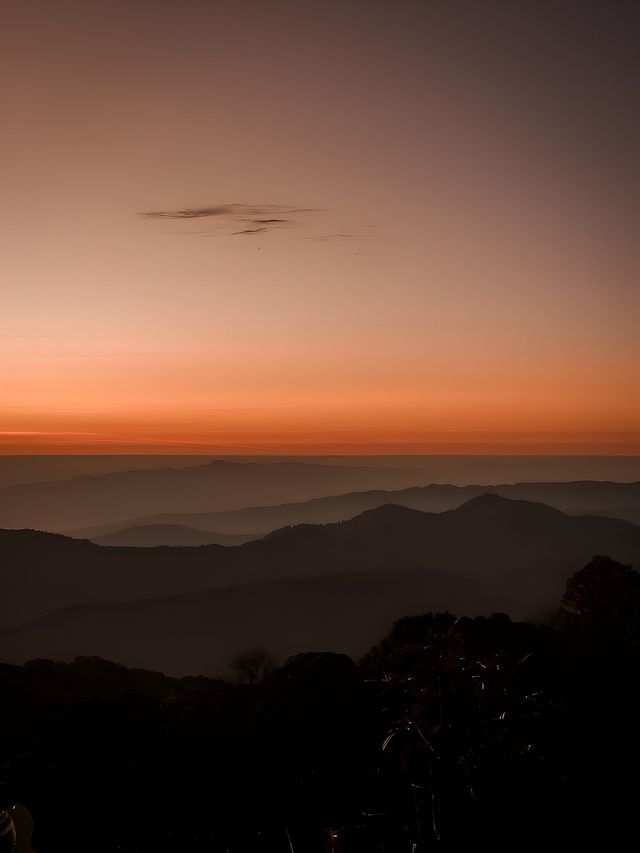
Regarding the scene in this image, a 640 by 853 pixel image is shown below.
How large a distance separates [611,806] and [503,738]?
7643mm

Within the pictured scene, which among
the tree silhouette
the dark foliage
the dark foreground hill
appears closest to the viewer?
the dark foliage

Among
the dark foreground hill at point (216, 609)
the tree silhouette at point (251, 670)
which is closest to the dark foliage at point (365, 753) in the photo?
the tree silhouette at point (251, 670)

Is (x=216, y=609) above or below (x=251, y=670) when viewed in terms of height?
below

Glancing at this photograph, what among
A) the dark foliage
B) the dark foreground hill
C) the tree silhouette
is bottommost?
the dark foreground hill

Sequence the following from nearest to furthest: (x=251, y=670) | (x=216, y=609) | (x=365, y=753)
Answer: (x=365, y=753) < (x=251, y=670) < (x=216, y=609)

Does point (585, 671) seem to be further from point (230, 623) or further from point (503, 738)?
point (230, 623)

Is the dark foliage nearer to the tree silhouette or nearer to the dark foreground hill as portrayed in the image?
the tree silhouette


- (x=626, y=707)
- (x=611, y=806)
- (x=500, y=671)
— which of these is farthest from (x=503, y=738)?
(x=626, y=707)

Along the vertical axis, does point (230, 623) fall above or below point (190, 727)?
below

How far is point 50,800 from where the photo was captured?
73.7ft

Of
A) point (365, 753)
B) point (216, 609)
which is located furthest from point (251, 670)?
point (216, 609)

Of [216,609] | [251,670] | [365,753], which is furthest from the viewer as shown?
[216,609]

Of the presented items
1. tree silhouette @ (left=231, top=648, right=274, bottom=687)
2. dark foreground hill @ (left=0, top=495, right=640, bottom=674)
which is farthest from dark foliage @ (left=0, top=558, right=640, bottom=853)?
dark foreground hill @ (left=0, top=495, right=640, bottom=674)

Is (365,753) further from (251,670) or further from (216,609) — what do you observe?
(216,609)
